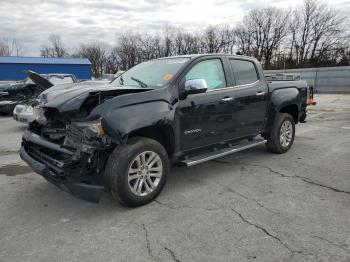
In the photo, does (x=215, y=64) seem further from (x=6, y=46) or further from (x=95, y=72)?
(x=6, y=46)

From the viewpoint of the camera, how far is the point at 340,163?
6000mm

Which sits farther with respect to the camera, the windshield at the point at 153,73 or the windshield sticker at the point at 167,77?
the windshield at the point at 153,73

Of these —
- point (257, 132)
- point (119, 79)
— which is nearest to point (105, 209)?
point (119, 79)

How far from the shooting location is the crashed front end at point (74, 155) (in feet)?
12.3

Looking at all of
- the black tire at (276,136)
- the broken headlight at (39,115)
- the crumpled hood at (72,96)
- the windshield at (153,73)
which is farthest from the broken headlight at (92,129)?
the black tire at (276,136)

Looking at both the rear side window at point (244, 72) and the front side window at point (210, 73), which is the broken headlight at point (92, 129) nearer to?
the front side window at point (210, 73)

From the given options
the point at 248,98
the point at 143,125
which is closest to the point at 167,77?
the point at 143,125

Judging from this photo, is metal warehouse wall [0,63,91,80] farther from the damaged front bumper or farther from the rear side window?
the damaged front bumper

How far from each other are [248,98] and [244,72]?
49cm

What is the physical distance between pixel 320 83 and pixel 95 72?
52.4 m

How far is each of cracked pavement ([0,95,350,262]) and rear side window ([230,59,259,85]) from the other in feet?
4.77

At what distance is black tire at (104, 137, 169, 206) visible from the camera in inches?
150

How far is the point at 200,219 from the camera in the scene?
3.82m

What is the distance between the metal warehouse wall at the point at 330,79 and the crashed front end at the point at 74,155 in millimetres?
27935
